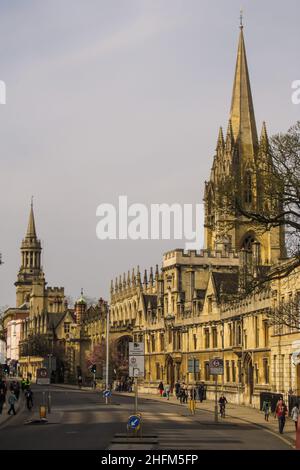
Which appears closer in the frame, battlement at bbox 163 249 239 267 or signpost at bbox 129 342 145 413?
signpost at bbox 129 342 145 413

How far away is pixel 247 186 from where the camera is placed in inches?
1508

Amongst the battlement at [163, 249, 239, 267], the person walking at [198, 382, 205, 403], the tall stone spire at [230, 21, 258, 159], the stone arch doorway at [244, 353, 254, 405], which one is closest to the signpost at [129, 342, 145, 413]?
the stone arch doorway at [244, 353, 254, 405]

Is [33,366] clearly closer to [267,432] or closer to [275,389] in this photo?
[275,389]

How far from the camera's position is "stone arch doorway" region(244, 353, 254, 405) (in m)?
67.8

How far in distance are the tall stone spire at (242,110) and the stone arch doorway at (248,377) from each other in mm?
68626

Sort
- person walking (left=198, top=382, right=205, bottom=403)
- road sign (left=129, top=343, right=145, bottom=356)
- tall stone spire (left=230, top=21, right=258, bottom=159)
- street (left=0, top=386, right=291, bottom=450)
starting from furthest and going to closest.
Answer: tall stone spire (left=230, top=21, right=258, bottom=159), person walking (left=198, top=382, right=205, bottom=403), road sign (left=129, top=343, right=145, bottom=356), street (left=0, top=386, right=291, bottom=450)

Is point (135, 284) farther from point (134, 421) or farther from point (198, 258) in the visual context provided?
point (134, 421)

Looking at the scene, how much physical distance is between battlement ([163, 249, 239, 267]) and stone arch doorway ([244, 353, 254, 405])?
3355 cm

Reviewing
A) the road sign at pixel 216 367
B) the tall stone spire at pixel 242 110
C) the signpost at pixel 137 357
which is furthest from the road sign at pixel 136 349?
the tall stone spire at pixel 242 110

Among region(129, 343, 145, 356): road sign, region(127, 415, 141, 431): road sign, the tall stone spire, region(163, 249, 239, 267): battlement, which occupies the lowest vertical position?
region(127, 415, 141, 431): road sign

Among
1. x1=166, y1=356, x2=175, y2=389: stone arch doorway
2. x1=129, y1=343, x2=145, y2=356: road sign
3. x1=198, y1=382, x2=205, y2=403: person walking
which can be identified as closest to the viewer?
x1=129, y1=343, x2=145, y2=356: road sign

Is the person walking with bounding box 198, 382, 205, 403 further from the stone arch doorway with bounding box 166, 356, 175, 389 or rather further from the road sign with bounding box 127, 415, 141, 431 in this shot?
the road sign with bounding box 127, 415, 141, 431

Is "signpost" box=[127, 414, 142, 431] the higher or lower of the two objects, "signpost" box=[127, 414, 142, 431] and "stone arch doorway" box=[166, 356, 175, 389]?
the lower
